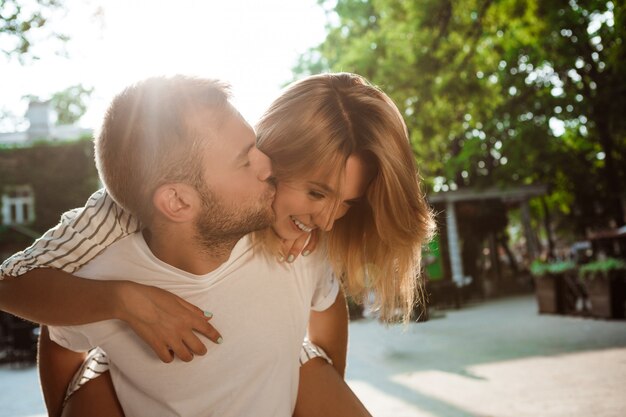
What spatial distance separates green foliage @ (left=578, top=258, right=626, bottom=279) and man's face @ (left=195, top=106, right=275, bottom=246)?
9335 mm

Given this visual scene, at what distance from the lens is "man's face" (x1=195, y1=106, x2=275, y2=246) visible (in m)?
1.77

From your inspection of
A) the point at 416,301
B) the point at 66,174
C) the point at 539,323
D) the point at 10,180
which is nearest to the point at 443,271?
the point at 539,323

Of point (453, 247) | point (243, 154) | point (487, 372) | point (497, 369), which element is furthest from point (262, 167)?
point (453, 247)

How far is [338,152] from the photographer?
2148 mm

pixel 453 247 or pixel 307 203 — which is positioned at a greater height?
pixel 307 203

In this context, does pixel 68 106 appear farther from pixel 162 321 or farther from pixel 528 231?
pixel 162 321

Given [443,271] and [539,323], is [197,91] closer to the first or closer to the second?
[539,323]

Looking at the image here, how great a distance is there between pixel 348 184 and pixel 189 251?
63 cm

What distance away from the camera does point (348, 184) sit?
220cm

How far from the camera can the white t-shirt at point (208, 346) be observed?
1.73 meters

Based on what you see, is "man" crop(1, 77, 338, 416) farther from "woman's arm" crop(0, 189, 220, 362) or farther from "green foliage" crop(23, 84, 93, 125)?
"green foliage" crop(23, 84, 93, 125)

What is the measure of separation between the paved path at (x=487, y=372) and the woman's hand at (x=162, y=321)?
262 centimetres

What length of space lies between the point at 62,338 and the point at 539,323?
34.4 ft

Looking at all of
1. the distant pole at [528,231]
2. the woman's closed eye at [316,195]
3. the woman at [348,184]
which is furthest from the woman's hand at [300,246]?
the distant pole at [528,231]
